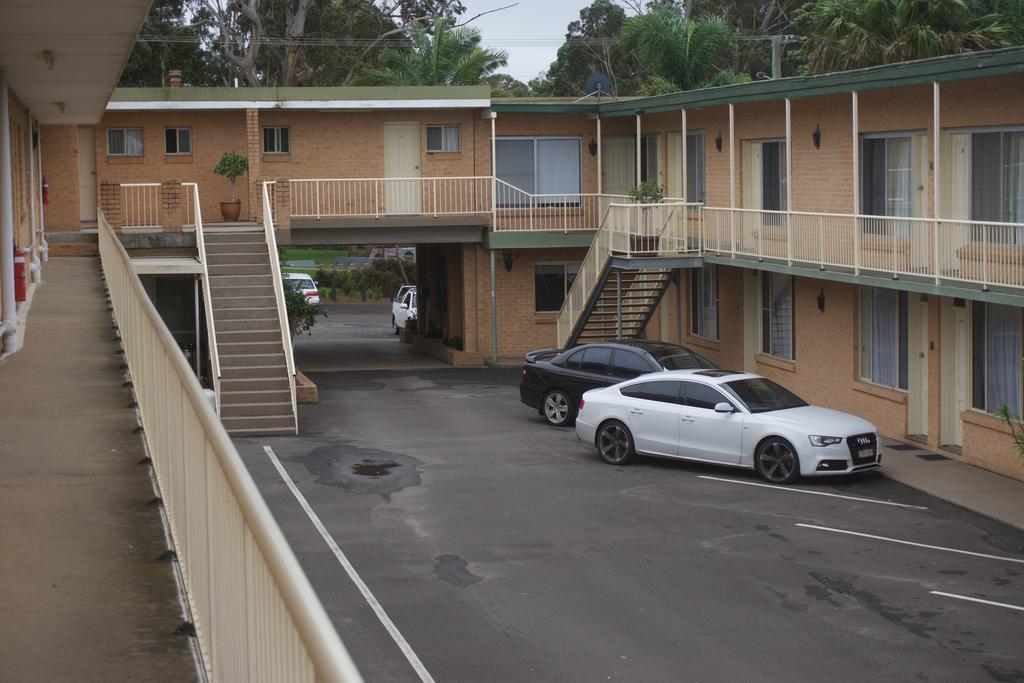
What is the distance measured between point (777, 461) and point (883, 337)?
217 inches

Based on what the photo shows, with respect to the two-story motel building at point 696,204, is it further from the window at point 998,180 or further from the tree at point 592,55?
the tree at point 592,55

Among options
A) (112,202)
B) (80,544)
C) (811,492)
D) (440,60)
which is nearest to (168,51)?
(440,60)

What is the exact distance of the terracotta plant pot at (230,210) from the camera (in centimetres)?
3503

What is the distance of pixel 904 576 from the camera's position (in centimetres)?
1495

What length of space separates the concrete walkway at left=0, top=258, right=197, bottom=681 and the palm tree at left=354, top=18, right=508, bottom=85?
38.4m

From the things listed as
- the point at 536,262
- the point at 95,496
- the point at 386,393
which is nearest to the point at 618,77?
the point at 536,262

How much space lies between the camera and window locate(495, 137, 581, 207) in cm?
3719

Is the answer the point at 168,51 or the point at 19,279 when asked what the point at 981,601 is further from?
the point at 168,51

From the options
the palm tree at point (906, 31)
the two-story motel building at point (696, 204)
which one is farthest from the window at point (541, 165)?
the palm tree at point (906, 31)

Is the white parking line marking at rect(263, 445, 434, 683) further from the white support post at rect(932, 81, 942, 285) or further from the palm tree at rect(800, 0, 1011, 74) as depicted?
the palm tree at rect(800, 0, 1011, 74)

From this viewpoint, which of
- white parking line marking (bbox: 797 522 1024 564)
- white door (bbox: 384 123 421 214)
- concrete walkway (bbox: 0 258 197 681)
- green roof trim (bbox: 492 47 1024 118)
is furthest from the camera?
white door (bbox: 384 123 421 214)

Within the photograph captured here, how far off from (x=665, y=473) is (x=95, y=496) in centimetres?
1478

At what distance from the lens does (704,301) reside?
33.0 meters

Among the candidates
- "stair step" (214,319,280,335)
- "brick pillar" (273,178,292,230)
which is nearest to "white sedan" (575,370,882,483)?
"stair step" (214,319,280,335)
